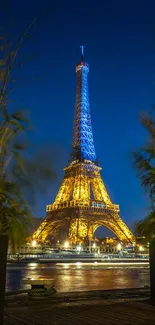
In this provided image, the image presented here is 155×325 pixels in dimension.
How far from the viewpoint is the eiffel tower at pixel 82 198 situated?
49.2 metres

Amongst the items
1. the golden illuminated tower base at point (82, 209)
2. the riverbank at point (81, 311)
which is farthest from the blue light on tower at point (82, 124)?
the riverbank at point (81, 311)

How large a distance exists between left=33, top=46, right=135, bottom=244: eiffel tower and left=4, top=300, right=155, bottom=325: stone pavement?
38.9 m

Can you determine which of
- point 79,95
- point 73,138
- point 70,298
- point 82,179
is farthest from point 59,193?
point 70,298

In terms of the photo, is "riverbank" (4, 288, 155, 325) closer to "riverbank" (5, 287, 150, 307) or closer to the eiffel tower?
"riverbank" (5, 287, 150, 307)

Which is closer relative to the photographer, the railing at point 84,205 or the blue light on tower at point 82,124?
the railing at point 84,205

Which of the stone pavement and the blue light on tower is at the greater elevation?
the blue light on tower

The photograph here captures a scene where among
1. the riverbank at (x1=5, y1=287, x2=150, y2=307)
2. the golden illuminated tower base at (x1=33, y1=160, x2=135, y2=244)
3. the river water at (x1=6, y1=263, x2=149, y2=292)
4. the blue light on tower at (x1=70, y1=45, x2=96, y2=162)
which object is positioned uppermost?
the blue light on tower at (x1=70, y1=45, x2=96, y2=162)

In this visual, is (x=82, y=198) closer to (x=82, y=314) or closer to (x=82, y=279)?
(x=82, y=279)

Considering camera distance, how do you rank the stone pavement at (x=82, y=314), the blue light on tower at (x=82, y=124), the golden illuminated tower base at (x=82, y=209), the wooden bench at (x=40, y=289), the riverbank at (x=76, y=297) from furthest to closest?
the blue light on tower at (x=82, y=124) < the golden illuminated tower base at (x=82, y=209) < the wooden bench at (x=40, y=289) < the riverbank at (x=76, y=297) < the stone pavement at (x=82, y=314)

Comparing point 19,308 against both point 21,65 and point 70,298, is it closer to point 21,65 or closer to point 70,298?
point 70,298

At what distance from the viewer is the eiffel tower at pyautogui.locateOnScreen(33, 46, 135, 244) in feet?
162

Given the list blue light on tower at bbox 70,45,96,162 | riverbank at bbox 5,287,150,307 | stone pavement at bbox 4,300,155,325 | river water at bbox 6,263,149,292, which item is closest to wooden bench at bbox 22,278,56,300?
riverbank at bbox 5,287,150,307

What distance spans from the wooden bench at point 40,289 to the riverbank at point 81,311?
233mm

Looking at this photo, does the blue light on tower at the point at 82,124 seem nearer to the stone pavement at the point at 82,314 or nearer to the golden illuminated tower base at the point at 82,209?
the golden illuminated tower base at the point at 82,209
